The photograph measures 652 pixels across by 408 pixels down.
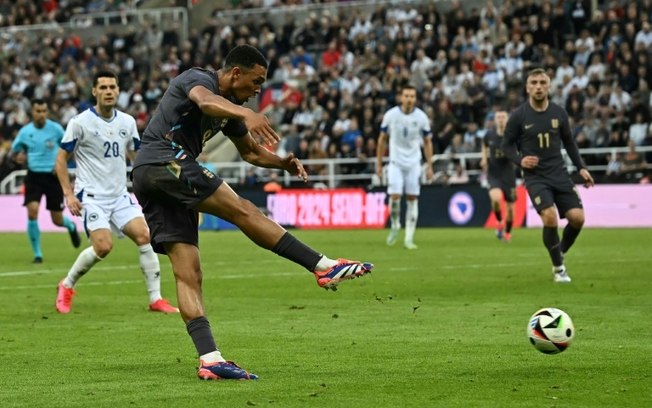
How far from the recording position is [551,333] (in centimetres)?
862

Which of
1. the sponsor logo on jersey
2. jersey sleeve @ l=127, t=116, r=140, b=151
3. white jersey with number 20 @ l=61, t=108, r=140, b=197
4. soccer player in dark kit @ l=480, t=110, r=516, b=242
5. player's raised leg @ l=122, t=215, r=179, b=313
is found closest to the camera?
player's raised leg @ l=122, t=215, r=179, b=313

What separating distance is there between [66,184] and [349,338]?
442 cm

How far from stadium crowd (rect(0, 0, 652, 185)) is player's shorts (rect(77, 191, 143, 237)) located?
61.2 feet

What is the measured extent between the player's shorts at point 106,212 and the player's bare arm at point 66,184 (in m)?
0.11

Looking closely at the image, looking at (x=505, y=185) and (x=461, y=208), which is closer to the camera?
(x=505, y=185)

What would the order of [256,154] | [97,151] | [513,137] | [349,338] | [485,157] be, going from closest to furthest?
[256,154] < [349,338] < [97,151] < [513,137] < [485,157]

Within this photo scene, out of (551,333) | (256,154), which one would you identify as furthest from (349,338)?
(551,333)

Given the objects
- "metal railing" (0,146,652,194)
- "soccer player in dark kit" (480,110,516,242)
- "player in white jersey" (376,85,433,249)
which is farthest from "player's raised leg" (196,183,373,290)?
"metal railing" (0,146,652,194)

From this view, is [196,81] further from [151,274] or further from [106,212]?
[106,212]

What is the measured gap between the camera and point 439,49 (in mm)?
36156

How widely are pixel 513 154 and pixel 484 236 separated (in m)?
10.9

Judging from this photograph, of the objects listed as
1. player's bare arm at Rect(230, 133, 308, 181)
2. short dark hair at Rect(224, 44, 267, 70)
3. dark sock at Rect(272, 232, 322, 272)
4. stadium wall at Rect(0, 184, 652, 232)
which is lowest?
stadium wall at Rect(0, 184, 652, 232)

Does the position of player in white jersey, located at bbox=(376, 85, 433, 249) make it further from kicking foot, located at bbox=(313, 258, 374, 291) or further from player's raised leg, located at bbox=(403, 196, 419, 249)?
kicking foot, located at bbox=(313, 258, 374, 291)

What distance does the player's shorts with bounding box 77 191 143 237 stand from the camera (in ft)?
43.1
